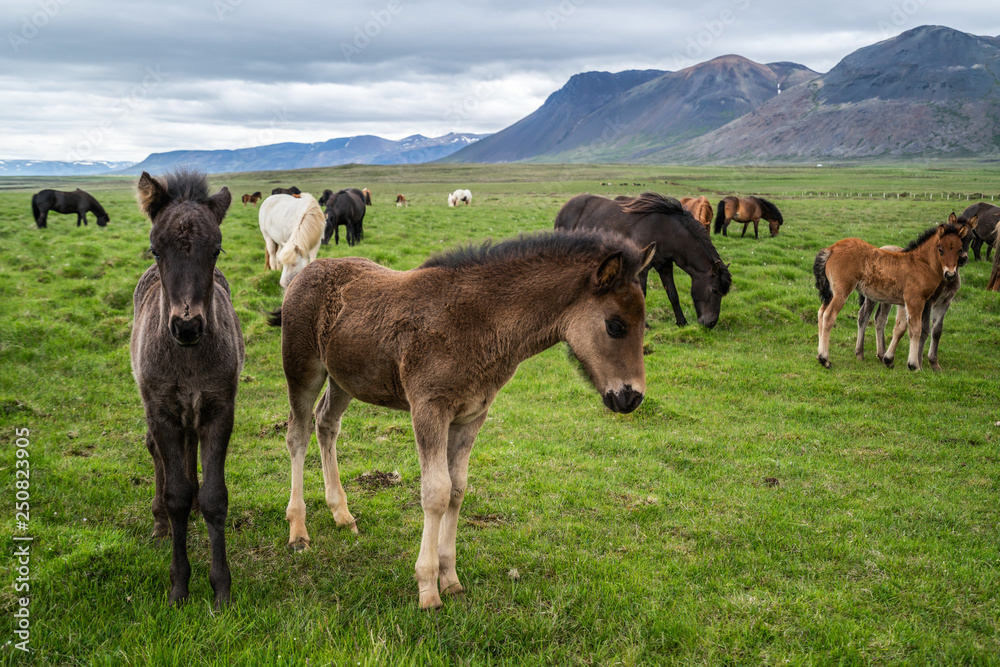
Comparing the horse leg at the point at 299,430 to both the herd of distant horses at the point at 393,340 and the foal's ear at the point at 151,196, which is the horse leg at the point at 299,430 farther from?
the foal's ear at the point at 151,196

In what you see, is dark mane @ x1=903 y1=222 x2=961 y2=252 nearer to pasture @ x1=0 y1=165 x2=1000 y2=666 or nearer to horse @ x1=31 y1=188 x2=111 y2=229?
pasture @ x1=0 y1=165 x2=1000 y2=666

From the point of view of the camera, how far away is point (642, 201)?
13961mm

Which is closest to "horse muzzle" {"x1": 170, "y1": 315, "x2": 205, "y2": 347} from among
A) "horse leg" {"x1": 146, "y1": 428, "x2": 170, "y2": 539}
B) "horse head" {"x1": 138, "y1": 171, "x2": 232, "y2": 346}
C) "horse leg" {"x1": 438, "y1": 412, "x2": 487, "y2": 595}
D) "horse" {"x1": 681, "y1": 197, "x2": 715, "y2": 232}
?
"horse head" {"x1": 138, "y1": 171, "x2": 232, "y2": 346}

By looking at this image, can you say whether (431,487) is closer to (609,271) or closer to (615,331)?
(615,331)

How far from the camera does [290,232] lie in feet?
53.4

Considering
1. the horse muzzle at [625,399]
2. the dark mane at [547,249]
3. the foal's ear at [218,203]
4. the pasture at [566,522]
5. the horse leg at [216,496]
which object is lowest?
the pasture at [566,522]

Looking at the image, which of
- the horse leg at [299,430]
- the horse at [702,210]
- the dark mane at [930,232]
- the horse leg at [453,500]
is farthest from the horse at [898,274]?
the horse at [702,210]

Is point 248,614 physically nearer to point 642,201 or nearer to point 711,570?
point 711,570

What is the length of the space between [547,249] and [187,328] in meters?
2.55

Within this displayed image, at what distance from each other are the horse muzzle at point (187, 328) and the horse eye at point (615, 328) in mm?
2730

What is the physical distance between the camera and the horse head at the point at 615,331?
4164mm

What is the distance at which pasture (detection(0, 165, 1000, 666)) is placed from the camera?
396cm

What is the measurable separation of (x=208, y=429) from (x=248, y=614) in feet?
4.55

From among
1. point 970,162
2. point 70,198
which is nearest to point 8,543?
point 70,198
